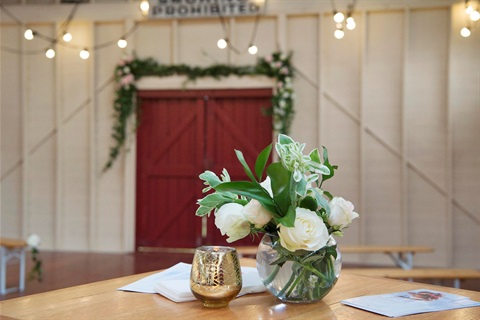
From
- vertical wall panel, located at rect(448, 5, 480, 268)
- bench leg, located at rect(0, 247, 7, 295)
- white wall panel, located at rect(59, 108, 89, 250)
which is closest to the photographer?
bench leg, located at rect(0, 247, 7, 295)

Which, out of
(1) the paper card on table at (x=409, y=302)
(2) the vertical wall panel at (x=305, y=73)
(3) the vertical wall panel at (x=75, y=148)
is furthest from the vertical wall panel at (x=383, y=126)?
(1) the paper card on table at (x=409, y=302)

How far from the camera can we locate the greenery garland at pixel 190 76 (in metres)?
7.54

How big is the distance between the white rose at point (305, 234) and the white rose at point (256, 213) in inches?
2.2

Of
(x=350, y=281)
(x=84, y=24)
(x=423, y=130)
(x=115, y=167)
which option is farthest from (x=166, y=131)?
(x=350, y=281)

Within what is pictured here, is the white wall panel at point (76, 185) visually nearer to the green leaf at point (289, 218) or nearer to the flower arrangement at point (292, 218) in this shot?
the flower arrangement at point (292, 218)

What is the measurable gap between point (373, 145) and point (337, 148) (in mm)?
448

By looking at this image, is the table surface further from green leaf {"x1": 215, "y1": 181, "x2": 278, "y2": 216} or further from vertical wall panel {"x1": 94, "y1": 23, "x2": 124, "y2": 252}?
vertical wall panel {"x1": 94, "y1": 23, "x2": 124, "y2": 252}

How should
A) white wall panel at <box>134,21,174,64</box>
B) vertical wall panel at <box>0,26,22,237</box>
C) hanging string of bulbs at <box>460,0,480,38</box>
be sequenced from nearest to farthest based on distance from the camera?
1. hanging string of bulbs at <box>460,0,480,38</box>
2. white wall panel at <box>134,21,174,64</box>
3. vertical wall panel at <box>0,26,22,237</box>

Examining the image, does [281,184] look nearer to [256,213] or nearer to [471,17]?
[256,213]

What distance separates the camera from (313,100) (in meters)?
7.66

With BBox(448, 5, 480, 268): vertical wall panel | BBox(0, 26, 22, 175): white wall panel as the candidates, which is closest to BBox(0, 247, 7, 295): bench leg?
BBox(0, 26, 22, 175): white wall panel

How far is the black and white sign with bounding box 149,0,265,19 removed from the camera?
7691mm

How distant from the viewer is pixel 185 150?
26.3ft

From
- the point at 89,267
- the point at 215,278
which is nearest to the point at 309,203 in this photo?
→ the point at 215,278
